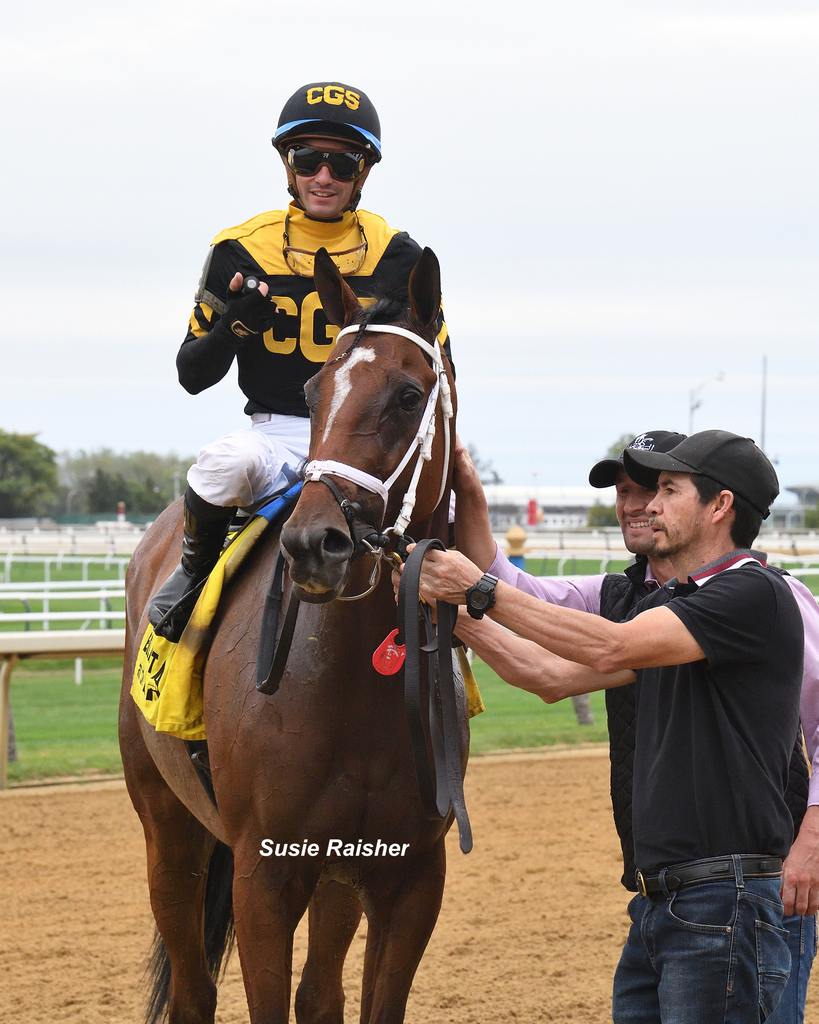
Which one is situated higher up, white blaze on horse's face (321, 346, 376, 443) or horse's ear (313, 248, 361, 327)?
horse's ear (313, 248, 361, 327)

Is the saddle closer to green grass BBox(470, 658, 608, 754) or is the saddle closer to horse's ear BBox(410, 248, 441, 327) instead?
horse's ear BBox(410, 248, 441, 327)

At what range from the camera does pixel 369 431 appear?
288 cm

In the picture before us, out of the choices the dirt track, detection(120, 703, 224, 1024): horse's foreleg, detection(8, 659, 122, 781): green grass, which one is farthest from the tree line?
detection(120, 703, 224, 1024): horse's foreleg

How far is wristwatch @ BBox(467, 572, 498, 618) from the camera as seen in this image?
9.37 ft

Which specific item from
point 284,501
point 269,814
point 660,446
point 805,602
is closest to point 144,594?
point 284,501

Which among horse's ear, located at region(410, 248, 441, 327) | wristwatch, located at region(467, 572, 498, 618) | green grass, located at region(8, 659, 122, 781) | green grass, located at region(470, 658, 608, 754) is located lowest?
green grass, located at region(8, 659, 122, 781)

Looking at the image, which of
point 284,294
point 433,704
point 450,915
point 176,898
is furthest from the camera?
point 450,915

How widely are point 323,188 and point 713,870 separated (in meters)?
2.13

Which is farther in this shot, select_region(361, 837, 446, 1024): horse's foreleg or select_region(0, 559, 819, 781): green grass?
select_region(0, 559, 819, 781): green grass

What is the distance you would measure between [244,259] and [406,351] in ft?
3.08

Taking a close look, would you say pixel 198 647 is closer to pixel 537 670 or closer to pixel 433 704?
pixel 433 704

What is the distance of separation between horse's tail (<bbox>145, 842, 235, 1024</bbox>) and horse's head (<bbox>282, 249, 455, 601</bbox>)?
1.94 metres

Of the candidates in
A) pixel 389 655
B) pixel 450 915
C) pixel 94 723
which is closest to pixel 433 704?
pixel 389 655

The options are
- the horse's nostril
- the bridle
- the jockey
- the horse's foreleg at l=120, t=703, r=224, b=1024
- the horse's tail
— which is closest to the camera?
the horse's nostril
